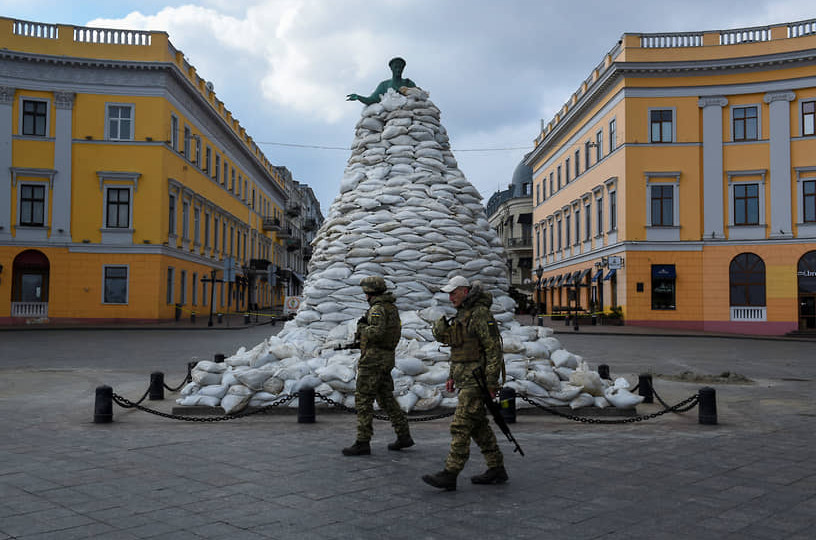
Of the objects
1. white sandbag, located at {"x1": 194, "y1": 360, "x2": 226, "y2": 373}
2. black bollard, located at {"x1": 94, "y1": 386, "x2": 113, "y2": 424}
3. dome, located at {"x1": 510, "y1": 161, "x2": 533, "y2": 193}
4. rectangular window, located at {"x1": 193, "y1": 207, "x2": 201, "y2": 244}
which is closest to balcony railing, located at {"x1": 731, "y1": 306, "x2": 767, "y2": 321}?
rectangular window, located at {"x1": 193, "y1": 207, "x2": 201, "y2": 244}

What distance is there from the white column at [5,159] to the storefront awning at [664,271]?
2697 cm

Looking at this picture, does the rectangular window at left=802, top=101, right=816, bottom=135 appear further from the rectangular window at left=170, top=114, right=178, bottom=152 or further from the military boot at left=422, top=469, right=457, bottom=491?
the military boot at left=422, top=469, right=457, bottom=491

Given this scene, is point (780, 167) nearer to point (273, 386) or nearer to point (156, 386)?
point (273, 386)

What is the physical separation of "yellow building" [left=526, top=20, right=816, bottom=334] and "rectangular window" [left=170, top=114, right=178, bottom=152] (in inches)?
778

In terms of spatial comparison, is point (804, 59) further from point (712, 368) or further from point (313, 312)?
point (313, 312)

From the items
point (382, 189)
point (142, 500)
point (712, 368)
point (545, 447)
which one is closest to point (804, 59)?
point (712, 368)

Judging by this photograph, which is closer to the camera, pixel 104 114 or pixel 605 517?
pixel 605 517

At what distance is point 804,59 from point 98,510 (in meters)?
31.9

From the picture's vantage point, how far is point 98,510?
14.9 feet

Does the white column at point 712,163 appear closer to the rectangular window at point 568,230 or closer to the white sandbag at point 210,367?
the rectangular window at point 568,230

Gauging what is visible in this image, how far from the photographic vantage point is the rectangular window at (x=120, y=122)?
3066cm

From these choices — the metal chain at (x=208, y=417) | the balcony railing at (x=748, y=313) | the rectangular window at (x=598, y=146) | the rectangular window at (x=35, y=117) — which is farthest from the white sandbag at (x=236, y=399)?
the rectangular window at (x=598, y=146)

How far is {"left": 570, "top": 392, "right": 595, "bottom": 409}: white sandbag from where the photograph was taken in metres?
8.32

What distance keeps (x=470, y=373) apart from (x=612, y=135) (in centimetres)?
3064
